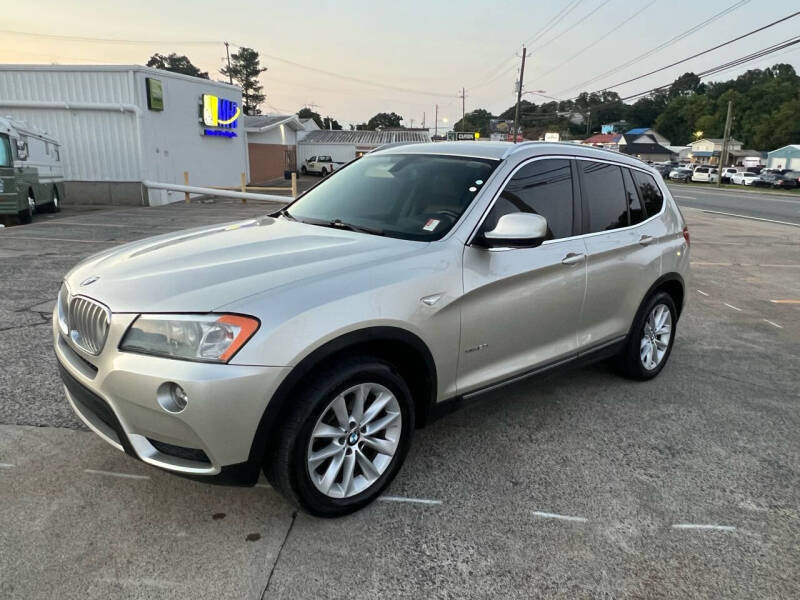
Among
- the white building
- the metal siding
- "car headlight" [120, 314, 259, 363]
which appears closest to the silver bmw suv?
"car headlight" [120, 314, 259, 363]

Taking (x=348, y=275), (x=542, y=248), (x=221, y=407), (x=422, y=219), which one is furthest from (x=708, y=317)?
(x=221, y=407)

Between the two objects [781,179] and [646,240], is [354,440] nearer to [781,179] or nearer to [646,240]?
[646,240]

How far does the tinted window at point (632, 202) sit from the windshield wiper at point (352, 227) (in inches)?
81.8

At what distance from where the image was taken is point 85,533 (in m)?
2.59

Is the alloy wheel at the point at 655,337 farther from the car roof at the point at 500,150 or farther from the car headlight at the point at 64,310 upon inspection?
the car headlight at the point at 64,310

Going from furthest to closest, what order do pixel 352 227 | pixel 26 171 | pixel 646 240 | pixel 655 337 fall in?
pixel 26 171
pixel 655 337
pixel 646 240
pixel 352 227

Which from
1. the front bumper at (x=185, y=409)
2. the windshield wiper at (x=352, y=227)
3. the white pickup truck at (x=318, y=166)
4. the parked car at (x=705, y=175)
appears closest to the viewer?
the front bumper at (x=185, y=409)

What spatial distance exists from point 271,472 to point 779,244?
47.2 ft

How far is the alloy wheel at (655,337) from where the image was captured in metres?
4.52

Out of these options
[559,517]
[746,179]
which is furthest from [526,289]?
[746,179]

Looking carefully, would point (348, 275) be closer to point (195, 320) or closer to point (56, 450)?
point (195, 320)

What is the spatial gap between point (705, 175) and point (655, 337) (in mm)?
58887

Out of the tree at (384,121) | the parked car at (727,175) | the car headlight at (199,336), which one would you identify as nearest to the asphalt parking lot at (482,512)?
the car headlight at (199,336)

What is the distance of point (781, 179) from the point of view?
45969 mm
